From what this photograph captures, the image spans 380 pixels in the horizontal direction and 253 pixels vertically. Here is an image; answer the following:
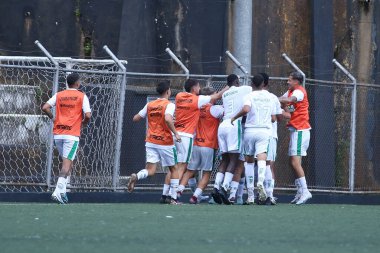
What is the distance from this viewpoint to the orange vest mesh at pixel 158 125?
18016 millimetres

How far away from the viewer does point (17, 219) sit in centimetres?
1223

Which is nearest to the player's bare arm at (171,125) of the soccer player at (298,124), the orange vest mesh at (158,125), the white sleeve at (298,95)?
the orange vest mesh at (158,125)

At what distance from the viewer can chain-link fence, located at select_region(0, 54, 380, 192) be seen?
20.0m

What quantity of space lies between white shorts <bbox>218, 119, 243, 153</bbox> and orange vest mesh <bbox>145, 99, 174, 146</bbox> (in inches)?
38.8

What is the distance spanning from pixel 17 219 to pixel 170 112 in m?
5.90

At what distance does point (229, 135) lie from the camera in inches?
733

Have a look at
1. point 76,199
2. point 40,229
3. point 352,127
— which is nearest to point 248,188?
point 76,199

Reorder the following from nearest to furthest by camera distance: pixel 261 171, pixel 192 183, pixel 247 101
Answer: pixel 247 101, pixel 261 171, pixel 192 183

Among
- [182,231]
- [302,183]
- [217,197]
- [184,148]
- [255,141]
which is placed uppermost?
[255,141]

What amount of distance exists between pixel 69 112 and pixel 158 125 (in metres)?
1.43

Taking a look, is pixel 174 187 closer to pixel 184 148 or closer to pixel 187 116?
pixel 184 148

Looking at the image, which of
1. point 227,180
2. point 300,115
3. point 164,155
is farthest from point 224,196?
point 300,115

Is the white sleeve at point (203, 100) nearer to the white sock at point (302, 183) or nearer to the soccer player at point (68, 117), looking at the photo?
the soccer player at point (68, 117)

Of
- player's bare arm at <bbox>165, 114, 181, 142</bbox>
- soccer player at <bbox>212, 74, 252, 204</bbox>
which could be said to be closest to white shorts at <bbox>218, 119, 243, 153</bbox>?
soccer player at <bbox>212, 74, 252, 204</bbox>
